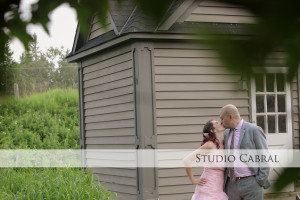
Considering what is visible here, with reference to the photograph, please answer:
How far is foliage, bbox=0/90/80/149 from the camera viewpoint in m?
14.6

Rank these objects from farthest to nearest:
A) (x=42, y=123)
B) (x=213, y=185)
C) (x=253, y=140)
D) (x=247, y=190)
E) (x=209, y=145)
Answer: (x=42, y=123), (x=209, y=145), (x=213, y=185), (x=253, y=140), (x=247, y=190)

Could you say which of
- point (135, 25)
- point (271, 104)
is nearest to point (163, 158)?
point (271, 104)

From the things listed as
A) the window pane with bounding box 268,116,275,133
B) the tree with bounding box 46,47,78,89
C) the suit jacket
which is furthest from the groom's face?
the tree with bounding box 46,47,78,89

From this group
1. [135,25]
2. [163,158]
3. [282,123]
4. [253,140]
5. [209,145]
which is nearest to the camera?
[135,25]

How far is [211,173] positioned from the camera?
18.7ft

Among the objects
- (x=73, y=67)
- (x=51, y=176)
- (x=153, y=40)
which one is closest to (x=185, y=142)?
(x=153, y=40)

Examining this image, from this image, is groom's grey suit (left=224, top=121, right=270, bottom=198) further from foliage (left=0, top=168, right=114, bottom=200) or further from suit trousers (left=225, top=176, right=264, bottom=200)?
foliage (left=0, top=168, right=114, bottom=200)

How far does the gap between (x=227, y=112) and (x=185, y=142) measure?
7.31 ft

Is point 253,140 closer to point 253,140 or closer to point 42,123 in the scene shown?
point 253,140

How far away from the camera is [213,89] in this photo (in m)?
7.73

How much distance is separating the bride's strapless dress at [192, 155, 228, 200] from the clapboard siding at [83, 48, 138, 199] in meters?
1.96

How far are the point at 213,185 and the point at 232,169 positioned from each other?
40cm

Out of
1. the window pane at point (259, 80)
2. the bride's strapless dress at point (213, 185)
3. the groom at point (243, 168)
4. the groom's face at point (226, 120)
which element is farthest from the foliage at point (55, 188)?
the window pane at point (259, 80)

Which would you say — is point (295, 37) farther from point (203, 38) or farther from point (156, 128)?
point (156, 128)
